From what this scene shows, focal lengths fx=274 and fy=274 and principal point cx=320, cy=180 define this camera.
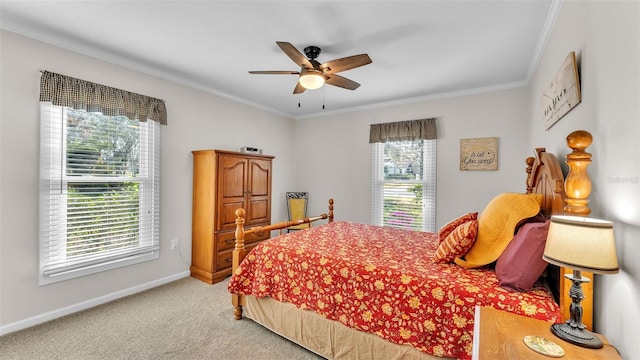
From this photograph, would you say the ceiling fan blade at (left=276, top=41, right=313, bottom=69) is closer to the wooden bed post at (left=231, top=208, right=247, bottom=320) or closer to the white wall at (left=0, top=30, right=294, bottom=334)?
the wooden bed post at (left=231, top=208, right=247, bottom=320)

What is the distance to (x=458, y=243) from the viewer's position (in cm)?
183

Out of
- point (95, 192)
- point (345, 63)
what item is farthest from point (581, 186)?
point (95, 192)

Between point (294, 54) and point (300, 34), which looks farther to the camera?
point (300, 34)

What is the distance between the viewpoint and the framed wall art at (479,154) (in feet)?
11.6

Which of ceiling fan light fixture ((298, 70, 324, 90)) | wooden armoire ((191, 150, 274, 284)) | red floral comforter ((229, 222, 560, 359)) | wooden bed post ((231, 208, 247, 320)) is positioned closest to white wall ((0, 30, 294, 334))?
wooden armoire ((191, 150, 274, 284))

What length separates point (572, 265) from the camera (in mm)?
935

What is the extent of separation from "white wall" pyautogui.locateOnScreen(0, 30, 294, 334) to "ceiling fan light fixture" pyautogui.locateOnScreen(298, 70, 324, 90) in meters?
1.92

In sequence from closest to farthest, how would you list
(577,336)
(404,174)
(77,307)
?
(577,336), (77,307), (404,174)

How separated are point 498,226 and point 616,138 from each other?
783mm

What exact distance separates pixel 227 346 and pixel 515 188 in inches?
144

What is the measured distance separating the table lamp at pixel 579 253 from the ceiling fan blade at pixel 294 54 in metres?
1.85

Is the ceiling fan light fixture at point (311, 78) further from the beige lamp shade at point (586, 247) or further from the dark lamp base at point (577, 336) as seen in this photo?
the dark lamp base at point (577, 336)

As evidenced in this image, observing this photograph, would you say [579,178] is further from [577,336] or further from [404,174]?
[404,174]

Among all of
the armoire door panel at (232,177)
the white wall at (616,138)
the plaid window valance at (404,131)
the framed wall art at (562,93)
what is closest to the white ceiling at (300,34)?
the framed wall art at (562,93)
